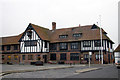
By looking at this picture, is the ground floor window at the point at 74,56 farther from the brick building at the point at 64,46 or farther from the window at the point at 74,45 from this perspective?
the window at the point at 74,45

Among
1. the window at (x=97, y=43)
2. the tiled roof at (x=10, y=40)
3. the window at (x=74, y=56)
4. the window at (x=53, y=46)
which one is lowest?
the window at (x=74, y=56)

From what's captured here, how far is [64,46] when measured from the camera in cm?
3744

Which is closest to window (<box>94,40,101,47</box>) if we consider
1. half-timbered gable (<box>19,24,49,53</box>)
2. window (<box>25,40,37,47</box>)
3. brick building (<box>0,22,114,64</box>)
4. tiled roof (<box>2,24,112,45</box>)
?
brick building (<box>0,22,114,64</box>)

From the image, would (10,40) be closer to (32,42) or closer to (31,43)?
(31,43)

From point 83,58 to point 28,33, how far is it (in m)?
14.2

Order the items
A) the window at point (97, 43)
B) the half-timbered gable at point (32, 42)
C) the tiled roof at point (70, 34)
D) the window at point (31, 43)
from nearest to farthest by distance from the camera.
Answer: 1. the window at point (97, 43)
2. the tiled roof at point (70, 34)
3. the half-timbered gable at point (32, 42)
4. the window at point (31, 43)

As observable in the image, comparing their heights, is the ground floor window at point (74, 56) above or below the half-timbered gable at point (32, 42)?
below

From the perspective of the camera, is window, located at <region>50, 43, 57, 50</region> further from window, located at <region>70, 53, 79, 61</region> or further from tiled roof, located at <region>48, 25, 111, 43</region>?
window, located at <region>70, 53, 79, 61</region>

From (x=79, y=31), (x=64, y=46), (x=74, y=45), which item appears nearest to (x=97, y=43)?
(x=74, y=45)

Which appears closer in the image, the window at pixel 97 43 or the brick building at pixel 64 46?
the window at pixel 97 43

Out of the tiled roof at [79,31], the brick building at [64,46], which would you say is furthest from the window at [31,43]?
the tiled roof at [79,31]

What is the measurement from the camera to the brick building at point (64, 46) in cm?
3397

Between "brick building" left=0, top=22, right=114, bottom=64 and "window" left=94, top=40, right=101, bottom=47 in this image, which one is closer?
"window" left=94, top=40, right=101, bottom=47

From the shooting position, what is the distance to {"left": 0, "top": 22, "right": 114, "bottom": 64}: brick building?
111ft
